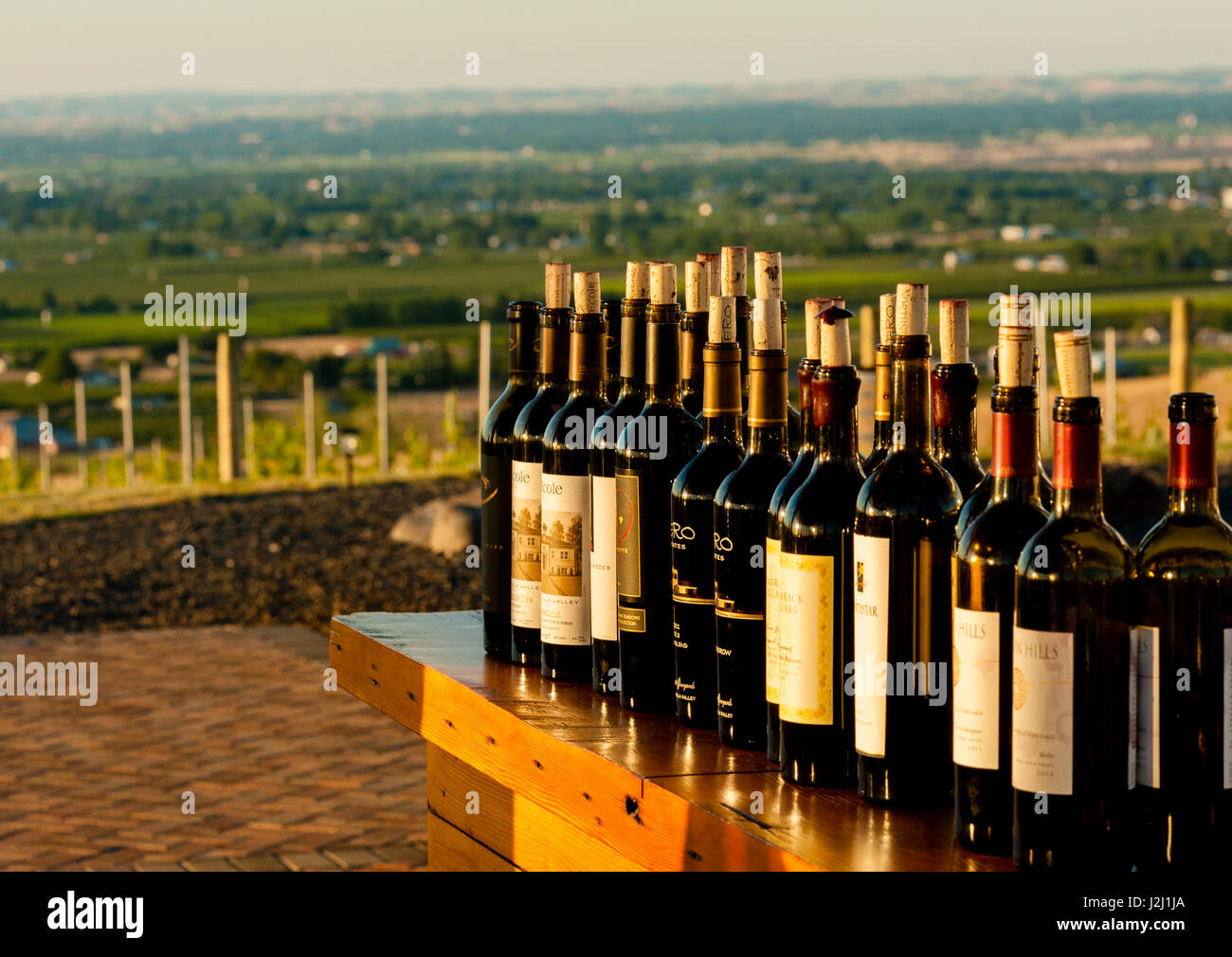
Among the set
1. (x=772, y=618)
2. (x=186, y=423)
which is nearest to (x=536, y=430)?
(x=772, y=618)

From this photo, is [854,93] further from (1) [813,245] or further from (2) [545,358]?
(2) [545,358]

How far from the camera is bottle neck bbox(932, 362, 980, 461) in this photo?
1987mm

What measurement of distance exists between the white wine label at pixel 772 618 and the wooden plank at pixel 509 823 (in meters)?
0.34

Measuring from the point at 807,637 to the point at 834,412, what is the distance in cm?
28

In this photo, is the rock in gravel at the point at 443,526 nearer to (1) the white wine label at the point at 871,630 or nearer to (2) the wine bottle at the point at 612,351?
(2) the wine bottle at the point at 612,351

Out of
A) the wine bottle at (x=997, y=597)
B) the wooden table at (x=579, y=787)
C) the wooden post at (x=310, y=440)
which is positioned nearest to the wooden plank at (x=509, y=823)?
the wooden table at (x=579, y=787)

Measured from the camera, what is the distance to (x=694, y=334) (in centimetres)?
238

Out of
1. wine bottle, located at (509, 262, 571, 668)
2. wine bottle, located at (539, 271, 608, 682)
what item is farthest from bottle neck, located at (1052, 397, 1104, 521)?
wine bottle, located at (509, 262, 571, 668)

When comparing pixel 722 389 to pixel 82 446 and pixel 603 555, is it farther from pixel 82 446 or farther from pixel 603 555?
pixel 82 446

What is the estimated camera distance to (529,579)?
2.69m

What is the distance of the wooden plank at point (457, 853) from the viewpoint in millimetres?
3072

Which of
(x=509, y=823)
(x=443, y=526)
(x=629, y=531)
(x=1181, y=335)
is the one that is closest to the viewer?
(x=629, y=531)

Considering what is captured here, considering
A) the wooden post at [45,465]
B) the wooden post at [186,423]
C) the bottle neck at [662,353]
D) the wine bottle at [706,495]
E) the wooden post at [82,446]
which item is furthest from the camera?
the wooden post at [82,446]

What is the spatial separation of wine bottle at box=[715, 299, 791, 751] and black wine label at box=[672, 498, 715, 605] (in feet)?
0.18
